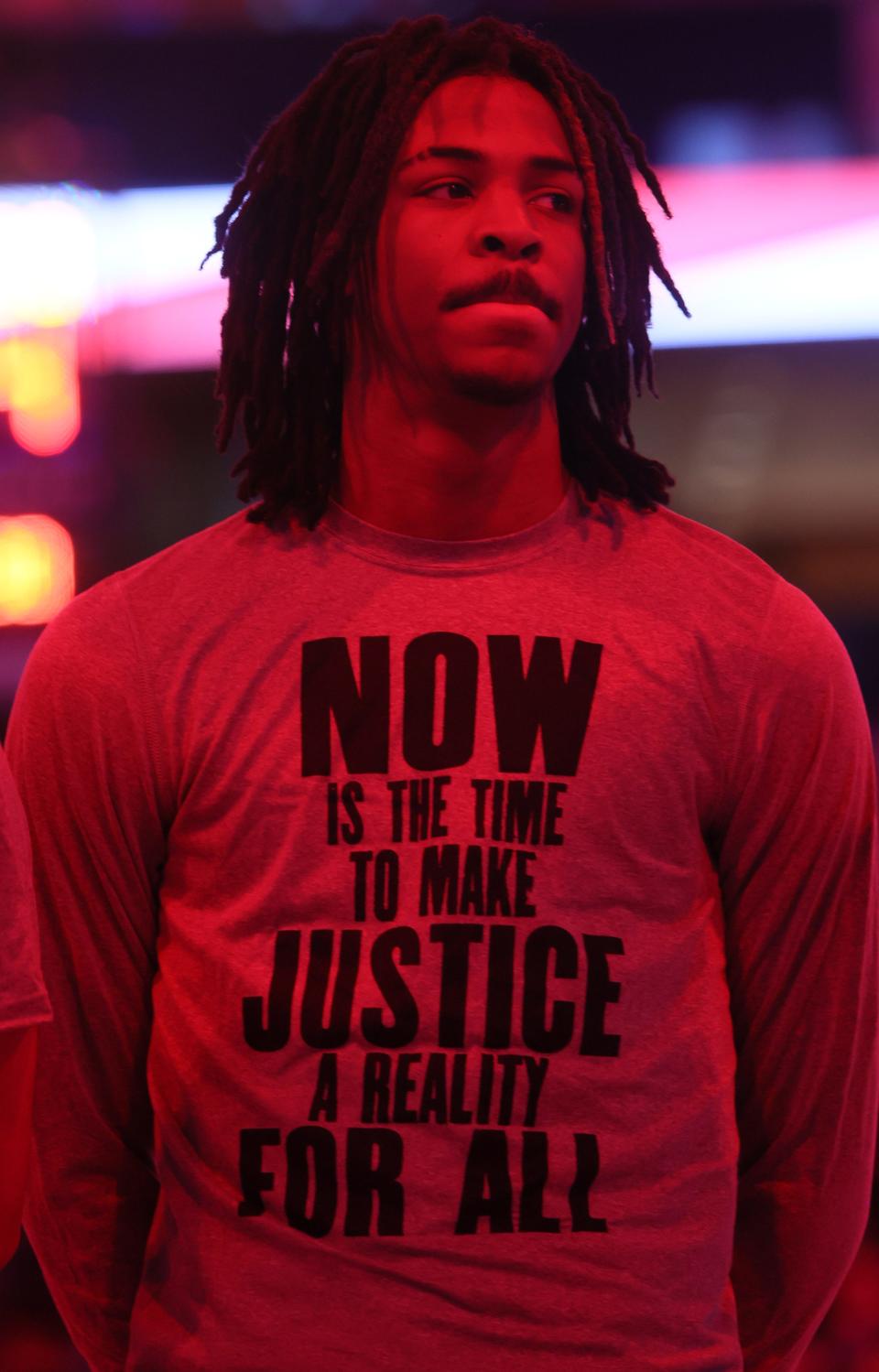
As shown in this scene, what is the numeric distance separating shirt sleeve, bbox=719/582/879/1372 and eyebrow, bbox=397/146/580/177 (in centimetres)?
41

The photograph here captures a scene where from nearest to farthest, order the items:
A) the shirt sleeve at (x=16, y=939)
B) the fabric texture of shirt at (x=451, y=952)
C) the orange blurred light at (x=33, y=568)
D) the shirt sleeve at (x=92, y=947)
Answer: the shirt sleeve at (x=16, y=939) < the fabric texture of shirt at (x=451, y=952) < the shirt sleeve at (x=92, y=947) < the orange blurred light at (x=33, y=568)

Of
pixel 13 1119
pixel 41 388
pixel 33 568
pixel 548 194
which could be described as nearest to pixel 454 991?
pixel 13 1119

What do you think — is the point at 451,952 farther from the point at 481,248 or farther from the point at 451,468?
the point at 481,248

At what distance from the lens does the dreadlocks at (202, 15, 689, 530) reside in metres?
1.38

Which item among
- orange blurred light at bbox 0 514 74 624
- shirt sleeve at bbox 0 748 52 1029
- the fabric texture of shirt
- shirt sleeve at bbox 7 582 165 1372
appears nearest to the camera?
shirt sleeve at bbox 0 748 52 1029

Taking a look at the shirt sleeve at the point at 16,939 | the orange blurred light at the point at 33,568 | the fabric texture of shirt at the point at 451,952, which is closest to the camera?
the shirt sleeve at the point at 16,939

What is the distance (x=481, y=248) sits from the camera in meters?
1.30

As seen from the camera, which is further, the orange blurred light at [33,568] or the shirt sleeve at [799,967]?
the orange blurred light at [33,568]

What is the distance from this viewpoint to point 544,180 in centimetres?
136

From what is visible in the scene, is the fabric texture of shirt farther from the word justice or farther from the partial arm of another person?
the partial arm of another person

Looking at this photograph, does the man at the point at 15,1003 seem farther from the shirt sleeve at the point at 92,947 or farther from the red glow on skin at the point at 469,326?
the red glow on skin at the point at 469,326

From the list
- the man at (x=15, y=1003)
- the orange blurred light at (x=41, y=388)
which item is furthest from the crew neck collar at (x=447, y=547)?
the orange blurred light at (x=41, y=388)

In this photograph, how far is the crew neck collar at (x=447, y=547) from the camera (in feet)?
4.51

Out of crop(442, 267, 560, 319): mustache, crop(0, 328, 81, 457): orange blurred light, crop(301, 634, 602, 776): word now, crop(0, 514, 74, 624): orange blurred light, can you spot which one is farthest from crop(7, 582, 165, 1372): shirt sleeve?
crop(0, 328, 81, 457): orange blurred light
